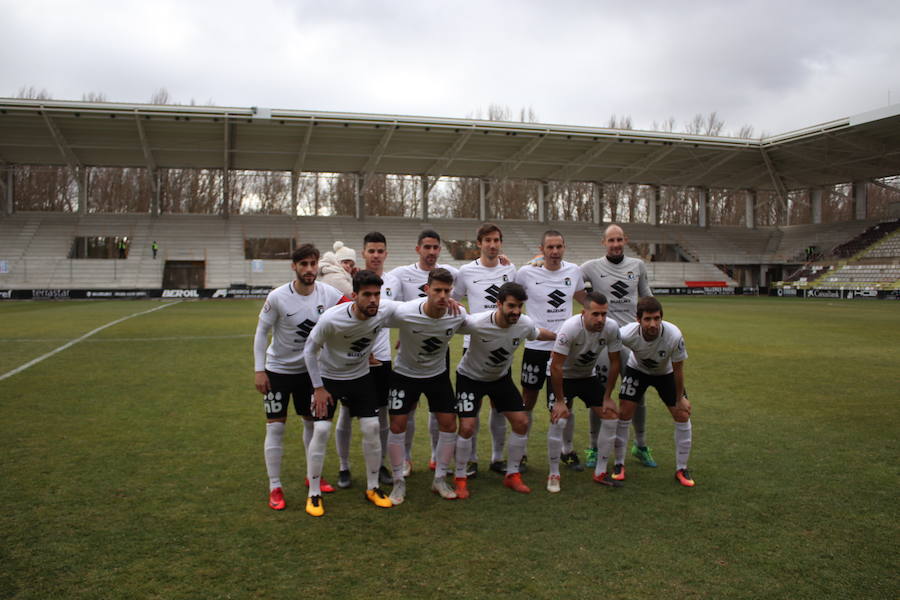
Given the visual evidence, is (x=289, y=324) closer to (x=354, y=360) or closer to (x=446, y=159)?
(x=354, y=360)

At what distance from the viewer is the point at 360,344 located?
4719 mm

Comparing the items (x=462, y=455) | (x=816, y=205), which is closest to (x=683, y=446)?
→ (x=462, y=455)

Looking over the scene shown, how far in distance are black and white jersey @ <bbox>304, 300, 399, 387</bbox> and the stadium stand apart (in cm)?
3142

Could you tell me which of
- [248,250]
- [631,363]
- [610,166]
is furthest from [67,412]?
[610,166]

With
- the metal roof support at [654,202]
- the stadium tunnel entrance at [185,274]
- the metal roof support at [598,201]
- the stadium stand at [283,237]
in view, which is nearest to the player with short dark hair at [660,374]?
the stadium stand at [283,237]

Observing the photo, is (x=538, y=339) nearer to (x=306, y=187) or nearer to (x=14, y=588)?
(x=14, y=588)

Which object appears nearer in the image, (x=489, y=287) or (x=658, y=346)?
(x=658, y=346)

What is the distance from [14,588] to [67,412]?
464 centimetres

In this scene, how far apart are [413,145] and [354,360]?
31932 millimetres

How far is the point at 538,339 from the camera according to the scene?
17.0 ft

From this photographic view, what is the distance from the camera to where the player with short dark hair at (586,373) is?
4.96 m

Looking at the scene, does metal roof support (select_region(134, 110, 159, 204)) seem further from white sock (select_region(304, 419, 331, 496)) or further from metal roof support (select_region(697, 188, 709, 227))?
metal roof support (select_region(697, 188, 709, 227))

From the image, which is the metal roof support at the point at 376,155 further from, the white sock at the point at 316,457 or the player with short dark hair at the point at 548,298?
the white sock at the point at 316,457

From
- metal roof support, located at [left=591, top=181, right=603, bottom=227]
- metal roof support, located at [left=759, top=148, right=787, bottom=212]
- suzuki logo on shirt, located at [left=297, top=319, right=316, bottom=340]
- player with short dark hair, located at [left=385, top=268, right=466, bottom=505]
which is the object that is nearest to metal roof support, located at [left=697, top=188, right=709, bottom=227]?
metal roof support, located at [left=759, top=148, right=787, bottom=212]
